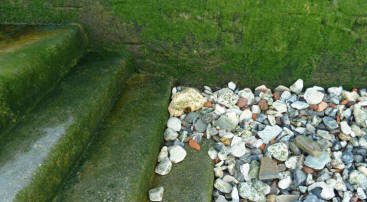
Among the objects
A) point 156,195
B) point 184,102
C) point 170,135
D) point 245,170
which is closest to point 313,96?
point 245,170

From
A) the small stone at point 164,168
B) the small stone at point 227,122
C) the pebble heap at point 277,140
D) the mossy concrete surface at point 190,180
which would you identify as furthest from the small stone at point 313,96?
the small stone at point 164,168

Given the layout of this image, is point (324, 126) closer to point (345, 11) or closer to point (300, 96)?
point (300, 96)

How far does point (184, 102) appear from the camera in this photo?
1815 millimetres

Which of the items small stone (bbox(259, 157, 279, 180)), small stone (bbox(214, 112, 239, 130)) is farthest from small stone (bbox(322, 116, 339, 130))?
small stone (bbox(214, 112, 239, 130))

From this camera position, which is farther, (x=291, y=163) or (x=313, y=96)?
(x=313, y=96)

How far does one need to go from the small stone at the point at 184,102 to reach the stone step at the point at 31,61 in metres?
0.66

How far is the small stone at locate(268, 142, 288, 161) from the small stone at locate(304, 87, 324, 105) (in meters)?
0.40

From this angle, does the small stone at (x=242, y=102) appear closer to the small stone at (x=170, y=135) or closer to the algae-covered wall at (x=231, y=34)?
the algae-covered wall at (x=231, y=34)

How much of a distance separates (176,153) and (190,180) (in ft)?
0.61

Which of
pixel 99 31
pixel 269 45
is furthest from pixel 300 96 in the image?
pixel 99 31

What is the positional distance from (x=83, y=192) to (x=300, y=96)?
1409 mm

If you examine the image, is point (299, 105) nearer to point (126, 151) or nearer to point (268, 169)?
point (268, 169)

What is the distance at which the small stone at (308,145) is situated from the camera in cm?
156

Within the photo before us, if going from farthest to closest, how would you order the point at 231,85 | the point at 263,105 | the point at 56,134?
the point at 231,85 → the point at 263,105 → the point at 56,134
